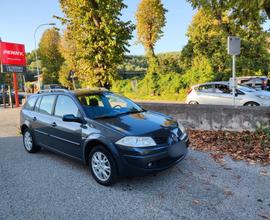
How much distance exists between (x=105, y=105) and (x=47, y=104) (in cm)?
143

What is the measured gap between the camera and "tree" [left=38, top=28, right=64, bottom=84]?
48.6m

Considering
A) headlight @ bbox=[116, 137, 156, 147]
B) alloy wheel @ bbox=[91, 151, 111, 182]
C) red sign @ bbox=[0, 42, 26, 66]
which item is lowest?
alloy wheel @ bbox=[91, 151, 111, 182]

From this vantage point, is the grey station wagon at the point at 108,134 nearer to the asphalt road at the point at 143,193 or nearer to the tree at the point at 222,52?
the asphalt road at the point at 143,193

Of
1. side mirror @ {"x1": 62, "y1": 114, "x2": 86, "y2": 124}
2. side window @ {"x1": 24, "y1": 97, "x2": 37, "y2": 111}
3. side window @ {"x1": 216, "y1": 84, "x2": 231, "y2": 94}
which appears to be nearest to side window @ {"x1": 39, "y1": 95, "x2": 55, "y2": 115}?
side window @ {"x1": 24, "y1": 97, "x2": 37, "y2": 111}

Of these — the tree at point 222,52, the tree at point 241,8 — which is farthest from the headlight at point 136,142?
the tree at point 222,52

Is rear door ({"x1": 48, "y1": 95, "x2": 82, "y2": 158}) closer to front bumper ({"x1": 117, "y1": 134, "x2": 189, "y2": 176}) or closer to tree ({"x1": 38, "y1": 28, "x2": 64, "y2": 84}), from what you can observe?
front bumper ({"x1": 117, "y1": 134, "x2": 189, "y2": 176})

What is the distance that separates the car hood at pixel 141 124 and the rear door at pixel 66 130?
604 mm

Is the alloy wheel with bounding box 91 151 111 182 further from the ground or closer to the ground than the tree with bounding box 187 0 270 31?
closer to the ground

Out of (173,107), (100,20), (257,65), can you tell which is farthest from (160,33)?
(173,107)

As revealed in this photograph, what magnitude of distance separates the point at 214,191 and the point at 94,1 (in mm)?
8922

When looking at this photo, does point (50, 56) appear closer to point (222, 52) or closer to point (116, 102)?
point (222, 52)

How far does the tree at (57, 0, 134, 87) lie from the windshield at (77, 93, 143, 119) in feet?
16.5

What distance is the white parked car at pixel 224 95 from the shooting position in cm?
1016

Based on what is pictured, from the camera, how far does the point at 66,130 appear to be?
4.48m
